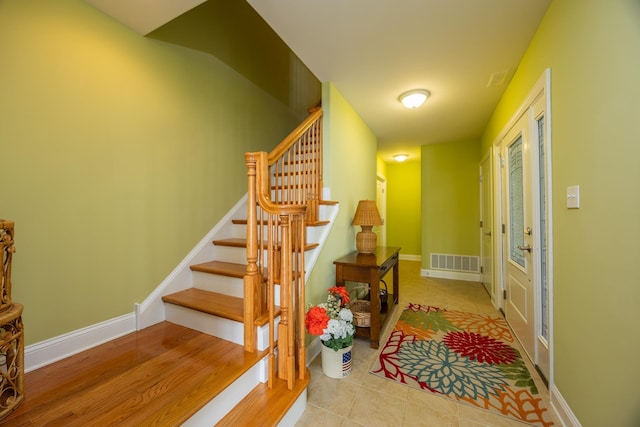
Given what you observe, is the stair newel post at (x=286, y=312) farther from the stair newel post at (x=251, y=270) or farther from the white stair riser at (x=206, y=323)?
the white stair riser at (x=206, y=323)

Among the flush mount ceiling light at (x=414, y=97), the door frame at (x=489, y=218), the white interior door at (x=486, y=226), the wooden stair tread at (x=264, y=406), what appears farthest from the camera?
the white interior door at (x=486, y=226)

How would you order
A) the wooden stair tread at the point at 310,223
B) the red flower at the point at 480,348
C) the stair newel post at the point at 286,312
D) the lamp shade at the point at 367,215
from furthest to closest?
the lamp shade at the point at 367,215
the wooden stair tread at the point at 310,223
the red flower at the point at 480,348
the stair newel post at the point at 286,312

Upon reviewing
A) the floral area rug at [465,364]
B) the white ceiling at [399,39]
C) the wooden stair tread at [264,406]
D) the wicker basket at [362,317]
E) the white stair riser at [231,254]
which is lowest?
the floral area rug at [465,364]

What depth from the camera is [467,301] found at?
338cm

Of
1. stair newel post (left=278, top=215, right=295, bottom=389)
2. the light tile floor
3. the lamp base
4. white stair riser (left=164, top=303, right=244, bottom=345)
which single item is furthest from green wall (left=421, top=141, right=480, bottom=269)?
white stair riser (left=164, top=303, right=244, bottom=345)

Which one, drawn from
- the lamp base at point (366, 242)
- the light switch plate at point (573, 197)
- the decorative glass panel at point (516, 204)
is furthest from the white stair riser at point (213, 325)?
the decorative glass panel at point (516, 204)

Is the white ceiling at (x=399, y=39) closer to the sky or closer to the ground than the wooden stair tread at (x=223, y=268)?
closer to the sky

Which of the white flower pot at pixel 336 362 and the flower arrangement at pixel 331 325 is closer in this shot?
the flower arrangement at pixel 331 325

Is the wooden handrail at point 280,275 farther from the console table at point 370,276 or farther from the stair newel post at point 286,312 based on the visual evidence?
the console table at point 370,276

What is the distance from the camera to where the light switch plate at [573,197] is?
4.08ft

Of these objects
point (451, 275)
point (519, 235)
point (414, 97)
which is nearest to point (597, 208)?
point (519, 235)

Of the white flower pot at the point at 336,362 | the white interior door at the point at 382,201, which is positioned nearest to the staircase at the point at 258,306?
the white flower pot at the point at 336,362

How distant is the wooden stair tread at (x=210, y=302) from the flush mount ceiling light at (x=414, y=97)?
2566 mm

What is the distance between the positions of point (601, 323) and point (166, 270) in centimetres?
261
